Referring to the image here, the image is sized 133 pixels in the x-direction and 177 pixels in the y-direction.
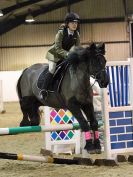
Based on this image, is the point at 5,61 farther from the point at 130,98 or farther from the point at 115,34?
the point at 130,98

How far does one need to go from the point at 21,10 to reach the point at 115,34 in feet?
20.2

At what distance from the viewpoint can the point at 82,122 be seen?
19.9ft

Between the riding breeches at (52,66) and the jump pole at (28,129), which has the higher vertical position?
the riding breeches at (52,66)

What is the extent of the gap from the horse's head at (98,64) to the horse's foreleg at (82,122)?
47cm

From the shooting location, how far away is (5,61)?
2642cm

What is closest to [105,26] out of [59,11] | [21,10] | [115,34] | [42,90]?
[115,34]

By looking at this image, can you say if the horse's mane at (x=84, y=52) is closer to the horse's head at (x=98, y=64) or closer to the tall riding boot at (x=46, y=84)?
the horse's head at (x=98, y=64)

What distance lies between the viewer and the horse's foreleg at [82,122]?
6.03 metres

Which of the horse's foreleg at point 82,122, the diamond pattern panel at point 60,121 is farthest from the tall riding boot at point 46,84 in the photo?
the diamond pattern panel at point 60,121

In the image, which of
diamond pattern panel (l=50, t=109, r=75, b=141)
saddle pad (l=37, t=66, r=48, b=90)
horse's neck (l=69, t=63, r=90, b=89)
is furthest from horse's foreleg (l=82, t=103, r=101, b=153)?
diamond pattern panel (l=50, t=109, r=75, b=141)

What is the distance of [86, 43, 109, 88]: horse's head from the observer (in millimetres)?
5879

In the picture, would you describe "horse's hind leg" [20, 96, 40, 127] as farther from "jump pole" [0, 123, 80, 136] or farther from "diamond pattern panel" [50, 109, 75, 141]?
"jump pole" [0, 123, 80, 136]

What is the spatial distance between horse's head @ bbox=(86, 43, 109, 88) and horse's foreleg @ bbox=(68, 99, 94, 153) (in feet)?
1.53

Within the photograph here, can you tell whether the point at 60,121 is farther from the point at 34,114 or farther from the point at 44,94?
the point at 44,94
